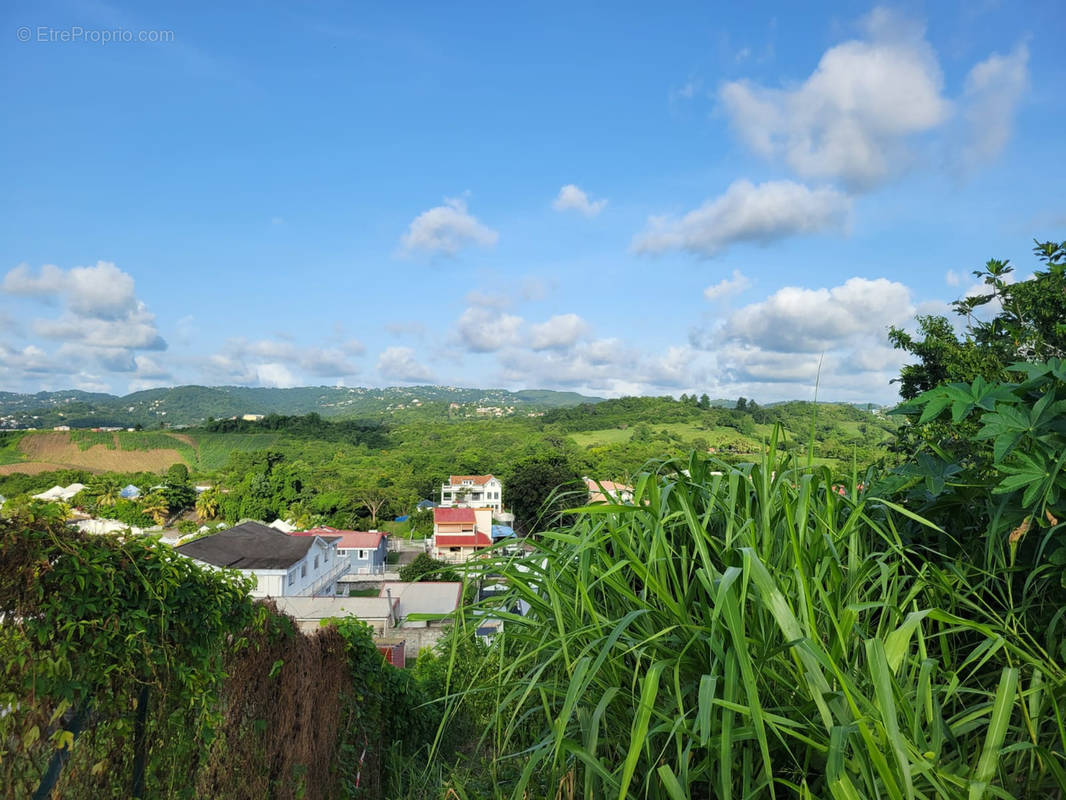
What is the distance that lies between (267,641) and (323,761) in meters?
0.85

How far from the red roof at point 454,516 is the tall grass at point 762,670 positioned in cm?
3208

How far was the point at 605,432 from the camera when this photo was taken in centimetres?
7306

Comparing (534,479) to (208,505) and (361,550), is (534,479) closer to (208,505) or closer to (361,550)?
(361,550)

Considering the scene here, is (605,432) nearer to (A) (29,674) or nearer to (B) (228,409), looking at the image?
(A) (29,674)

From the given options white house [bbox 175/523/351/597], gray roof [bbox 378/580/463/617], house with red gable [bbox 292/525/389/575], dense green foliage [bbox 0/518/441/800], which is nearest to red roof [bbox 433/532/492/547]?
house with red gable [bbox 292/525/389/575]

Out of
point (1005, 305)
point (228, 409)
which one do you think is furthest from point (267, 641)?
point (228, 409)

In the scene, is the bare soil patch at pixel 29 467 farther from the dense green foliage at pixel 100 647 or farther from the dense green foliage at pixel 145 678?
the dense green foliage at pixel 100 647

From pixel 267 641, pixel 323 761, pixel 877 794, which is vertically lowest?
A: pixel 323 761

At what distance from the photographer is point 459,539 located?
3244 centimetres

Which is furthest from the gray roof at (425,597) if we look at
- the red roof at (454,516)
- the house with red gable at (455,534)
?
the red roof at (454,516)

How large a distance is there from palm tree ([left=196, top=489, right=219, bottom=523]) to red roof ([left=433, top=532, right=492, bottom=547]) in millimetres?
19662

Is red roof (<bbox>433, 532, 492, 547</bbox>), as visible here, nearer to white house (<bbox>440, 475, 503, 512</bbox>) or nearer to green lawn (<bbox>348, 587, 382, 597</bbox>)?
green lawn (<bbox>348, 587, 382, 597</bbox>)

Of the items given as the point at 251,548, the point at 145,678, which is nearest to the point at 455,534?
the point at 251,548

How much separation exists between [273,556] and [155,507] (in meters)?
26.5
